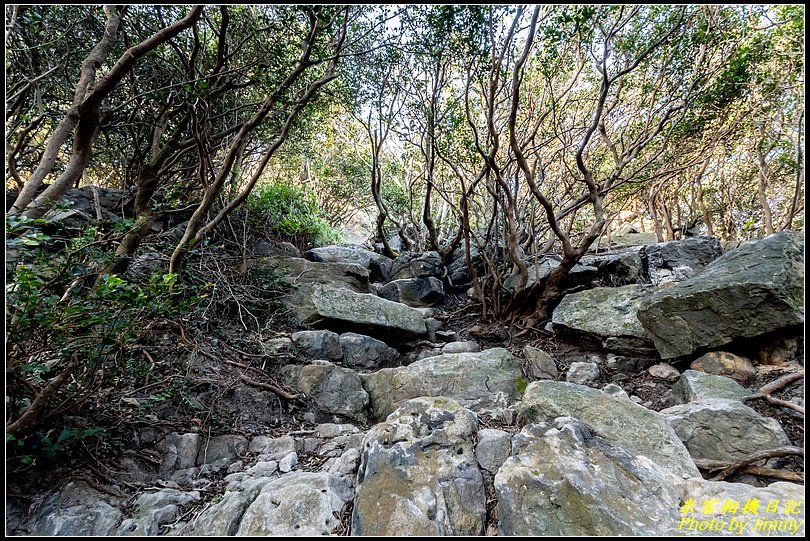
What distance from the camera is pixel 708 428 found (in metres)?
2.77

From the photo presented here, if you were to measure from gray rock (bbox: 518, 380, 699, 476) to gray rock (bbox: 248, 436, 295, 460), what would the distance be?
2.14 metres

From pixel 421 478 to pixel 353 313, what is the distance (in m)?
3.36

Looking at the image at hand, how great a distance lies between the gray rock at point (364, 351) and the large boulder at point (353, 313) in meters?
0.25

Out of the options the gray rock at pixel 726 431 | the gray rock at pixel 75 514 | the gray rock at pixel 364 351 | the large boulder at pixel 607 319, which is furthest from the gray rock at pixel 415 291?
the gray rock at pixel 75 514

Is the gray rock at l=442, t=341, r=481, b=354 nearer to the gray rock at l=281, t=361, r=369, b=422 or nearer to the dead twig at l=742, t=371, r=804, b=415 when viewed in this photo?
the gray rock at l=281, t=361, r=369, b=422

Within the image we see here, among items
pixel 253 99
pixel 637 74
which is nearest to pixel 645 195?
pixel 637 74

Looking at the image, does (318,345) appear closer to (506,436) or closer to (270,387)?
(270,387)

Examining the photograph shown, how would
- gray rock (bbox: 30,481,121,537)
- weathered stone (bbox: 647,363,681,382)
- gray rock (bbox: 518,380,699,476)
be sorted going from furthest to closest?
weathered stone (bbox: 647,363,681,382) < gray rock (bbox: 518,380,699,476) < gray rock (bbox: 30,481,121,537)

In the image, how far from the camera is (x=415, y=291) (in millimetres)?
7852

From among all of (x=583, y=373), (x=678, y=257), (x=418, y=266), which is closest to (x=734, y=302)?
(x=583, y=373)

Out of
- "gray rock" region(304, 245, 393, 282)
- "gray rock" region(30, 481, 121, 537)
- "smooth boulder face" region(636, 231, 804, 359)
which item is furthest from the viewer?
"gray rock" region(304, 245, 393, 282)

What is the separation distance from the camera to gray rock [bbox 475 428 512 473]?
2.54m

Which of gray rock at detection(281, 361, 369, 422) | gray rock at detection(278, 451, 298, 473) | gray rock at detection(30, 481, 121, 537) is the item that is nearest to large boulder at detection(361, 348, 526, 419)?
gray rock at detection(281, 361, 369, 422)

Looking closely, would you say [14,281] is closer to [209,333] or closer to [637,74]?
[209,333]
